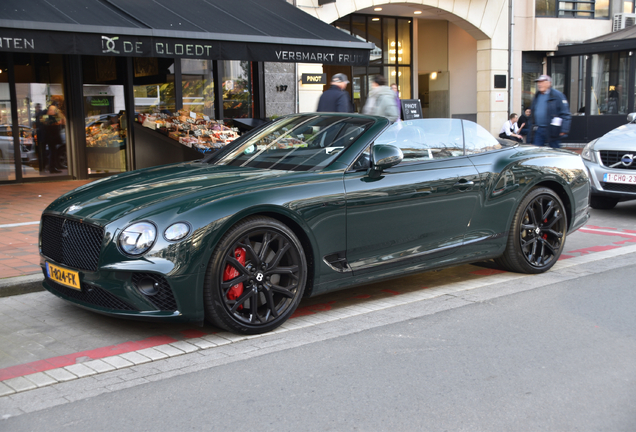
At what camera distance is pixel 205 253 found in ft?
13.3

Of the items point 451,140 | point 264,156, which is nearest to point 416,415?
point 264,156

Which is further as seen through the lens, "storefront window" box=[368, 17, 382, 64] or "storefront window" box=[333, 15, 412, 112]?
"storefront window" box=[368, 17, 382, 64]

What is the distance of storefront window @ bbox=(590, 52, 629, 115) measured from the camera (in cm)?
2284

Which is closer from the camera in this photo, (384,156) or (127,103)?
(384,156)

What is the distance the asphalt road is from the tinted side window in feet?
5.43

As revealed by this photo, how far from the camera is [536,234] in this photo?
6055 mm

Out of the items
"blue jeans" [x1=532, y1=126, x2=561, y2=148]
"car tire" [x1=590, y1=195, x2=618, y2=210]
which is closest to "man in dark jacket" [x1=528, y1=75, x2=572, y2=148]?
"blue jeans" [x1=532, y1=126, x2=561, y2=148]

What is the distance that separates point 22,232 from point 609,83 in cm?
2121

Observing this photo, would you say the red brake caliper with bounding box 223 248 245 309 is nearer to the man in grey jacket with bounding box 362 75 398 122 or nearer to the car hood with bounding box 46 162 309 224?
the car hood with bounding box 46 162 309 224

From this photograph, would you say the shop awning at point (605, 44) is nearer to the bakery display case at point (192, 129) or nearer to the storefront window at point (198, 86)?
the storefront window at point (198, 86)

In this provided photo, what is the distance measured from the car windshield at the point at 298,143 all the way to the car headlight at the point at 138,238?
125cm

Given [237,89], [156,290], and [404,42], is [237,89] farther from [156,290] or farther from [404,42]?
[156,290]

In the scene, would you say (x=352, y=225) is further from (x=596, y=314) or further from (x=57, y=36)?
(x=57, y=36)

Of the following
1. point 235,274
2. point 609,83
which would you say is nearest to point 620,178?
point 235,274
